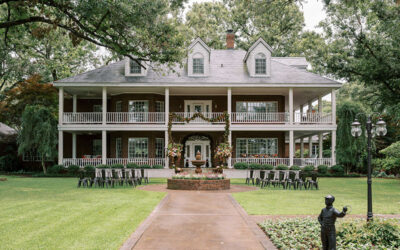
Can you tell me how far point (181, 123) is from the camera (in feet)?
83.5

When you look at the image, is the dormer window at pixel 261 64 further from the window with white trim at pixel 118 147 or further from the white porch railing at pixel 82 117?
the white porch railing at pixel 82 117

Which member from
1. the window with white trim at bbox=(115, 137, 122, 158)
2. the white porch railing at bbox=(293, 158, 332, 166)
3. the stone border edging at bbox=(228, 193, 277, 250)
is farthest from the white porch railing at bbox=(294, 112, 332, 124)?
the stone border edging at bbox=(228, 193, 277, 250)

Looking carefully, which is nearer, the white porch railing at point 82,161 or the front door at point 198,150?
the white porch railing at point 82,161

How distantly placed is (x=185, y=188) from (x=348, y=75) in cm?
1598

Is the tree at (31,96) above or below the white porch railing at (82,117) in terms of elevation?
above

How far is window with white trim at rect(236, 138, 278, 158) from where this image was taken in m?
28.0

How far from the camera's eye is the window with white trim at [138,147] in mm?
27031

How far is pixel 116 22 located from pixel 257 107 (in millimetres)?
16758

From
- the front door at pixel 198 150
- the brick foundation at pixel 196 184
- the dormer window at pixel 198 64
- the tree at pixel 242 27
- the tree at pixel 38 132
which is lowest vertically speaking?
the brick foundation at pixel 196 184

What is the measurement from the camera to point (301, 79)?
82.8ft

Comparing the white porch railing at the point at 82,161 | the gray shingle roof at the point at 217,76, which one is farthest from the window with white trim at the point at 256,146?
the white porch railing at the point at 82,161

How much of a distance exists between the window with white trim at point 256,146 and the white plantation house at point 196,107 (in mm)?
78

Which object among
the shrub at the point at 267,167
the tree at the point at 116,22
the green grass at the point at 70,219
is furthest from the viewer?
the shrub at the point at 267,167

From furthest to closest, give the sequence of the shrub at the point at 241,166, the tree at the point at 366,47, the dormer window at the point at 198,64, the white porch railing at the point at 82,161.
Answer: the dormer window at the point at 198,64
the white porch railing at the point at 82,161
the shrub at the point at 241,166
the tree at the point at 366,47
